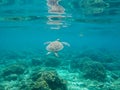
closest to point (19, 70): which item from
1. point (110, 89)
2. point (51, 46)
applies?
point (51, 46)

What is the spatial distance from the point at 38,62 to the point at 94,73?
34.1 feet

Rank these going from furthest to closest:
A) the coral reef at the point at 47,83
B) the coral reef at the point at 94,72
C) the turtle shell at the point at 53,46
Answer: the coral reef at the point at 94,72
the turtle shell at the point at 53,46
the coral reef at the point at 47,83

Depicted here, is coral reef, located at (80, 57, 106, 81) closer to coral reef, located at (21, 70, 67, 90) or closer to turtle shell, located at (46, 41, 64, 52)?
→ turtle shell, located at (46, 41, 64, 52)

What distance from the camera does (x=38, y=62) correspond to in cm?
2592

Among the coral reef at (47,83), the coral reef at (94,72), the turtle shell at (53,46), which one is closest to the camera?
the coral reef at (47,83)

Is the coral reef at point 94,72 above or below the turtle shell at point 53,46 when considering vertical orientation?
below

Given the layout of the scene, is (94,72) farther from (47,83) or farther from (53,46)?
(47,83)

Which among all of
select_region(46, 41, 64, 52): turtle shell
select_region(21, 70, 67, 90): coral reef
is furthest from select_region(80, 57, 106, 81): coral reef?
select_region(21, 70, 67, 90): coral reef

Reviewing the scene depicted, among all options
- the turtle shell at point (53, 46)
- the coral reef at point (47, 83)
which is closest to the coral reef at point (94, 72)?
the turtle shell at point (53, 46)

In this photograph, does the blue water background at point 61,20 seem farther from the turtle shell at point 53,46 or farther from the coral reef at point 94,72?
the coral reef at point 94,72

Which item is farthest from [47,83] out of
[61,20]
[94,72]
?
[61,20]

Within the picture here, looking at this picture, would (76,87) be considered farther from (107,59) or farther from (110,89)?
(107,59)

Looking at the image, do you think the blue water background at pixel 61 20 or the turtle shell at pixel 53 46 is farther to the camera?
the blue water background at pixel 61 20

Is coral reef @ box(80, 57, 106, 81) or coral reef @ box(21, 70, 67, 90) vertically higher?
coral reef @ box(21, 70, 67, 90)
